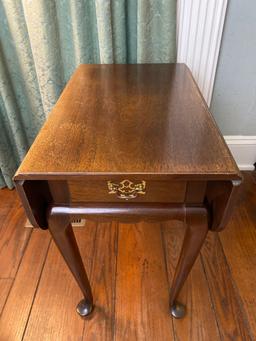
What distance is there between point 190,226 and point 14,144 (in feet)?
4.04

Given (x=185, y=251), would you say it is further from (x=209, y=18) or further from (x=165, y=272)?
(x=209, y=18)

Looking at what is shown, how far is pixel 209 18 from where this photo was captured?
110cm

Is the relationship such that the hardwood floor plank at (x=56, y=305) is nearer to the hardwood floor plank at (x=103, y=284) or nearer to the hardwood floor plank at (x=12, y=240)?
the hardwood floor plank at (x=103, y=284)

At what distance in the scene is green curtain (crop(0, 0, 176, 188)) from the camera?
1025 mm

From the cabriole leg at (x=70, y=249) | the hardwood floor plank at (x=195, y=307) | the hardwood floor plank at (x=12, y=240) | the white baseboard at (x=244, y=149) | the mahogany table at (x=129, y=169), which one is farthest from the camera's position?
the white baseboard at (x=244, y=149)

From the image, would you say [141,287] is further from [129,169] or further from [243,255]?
[129,169]

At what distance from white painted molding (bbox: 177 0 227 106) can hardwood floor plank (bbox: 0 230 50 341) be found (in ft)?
3.77

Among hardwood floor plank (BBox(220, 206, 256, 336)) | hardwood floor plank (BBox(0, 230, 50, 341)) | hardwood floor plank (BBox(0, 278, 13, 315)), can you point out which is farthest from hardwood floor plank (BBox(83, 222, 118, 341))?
hardwood floor plank (BBox(220, 206, 256, 336))

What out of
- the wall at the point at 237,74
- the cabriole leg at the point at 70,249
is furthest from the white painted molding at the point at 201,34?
the cabriole leg at the point at 70,249

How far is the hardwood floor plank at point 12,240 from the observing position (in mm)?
1099

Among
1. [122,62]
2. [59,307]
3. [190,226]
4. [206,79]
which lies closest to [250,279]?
[190,226]

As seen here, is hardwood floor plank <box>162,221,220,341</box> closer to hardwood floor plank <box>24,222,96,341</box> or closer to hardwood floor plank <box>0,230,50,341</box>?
hardwood floor plank <box>24,222,96,341</box>

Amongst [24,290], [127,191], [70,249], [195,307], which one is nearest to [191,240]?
[127,191]

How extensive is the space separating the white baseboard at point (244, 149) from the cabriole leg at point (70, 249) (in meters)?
1.16
